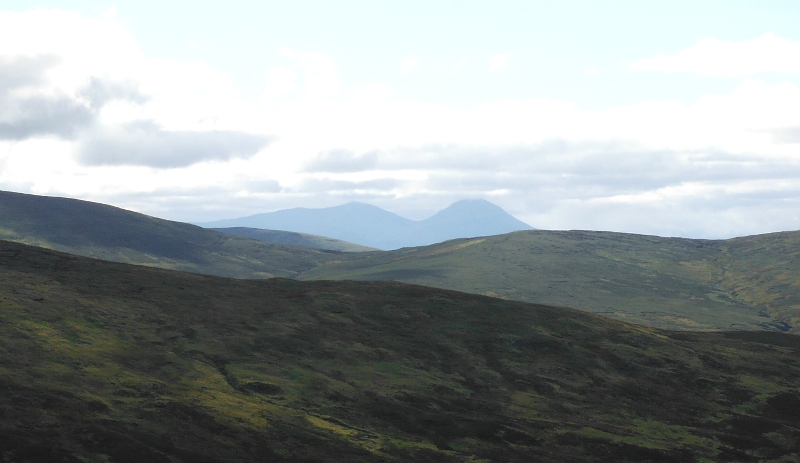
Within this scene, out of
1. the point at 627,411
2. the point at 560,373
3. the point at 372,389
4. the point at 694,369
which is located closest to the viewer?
the point at 372,389

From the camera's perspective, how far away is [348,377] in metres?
120

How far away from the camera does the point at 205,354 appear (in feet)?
389

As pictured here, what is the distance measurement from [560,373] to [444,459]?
60638 millimetres

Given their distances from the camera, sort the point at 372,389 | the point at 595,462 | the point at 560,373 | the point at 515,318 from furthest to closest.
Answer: the point at 515,318
the point at 560,373
the point at 372,389
the point at 595,462

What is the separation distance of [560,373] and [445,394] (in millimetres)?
30063

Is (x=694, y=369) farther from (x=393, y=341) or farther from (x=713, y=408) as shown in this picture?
(x=393, y=341)

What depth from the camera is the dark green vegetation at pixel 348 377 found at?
265ft

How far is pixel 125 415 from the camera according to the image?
262ft

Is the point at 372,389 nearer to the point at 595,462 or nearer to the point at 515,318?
the point at 595,462

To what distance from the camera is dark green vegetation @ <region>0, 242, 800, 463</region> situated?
265 ft

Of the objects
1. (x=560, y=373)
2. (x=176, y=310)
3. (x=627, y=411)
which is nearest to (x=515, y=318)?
(x=560, y=373)

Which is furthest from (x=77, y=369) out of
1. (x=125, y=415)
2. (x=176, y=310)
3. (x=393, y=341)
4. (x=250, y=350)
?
(x=393, y=341)

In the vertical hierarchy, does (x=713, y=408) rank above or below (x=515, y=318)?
below

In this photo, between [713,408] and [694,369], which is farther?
[694,369]
